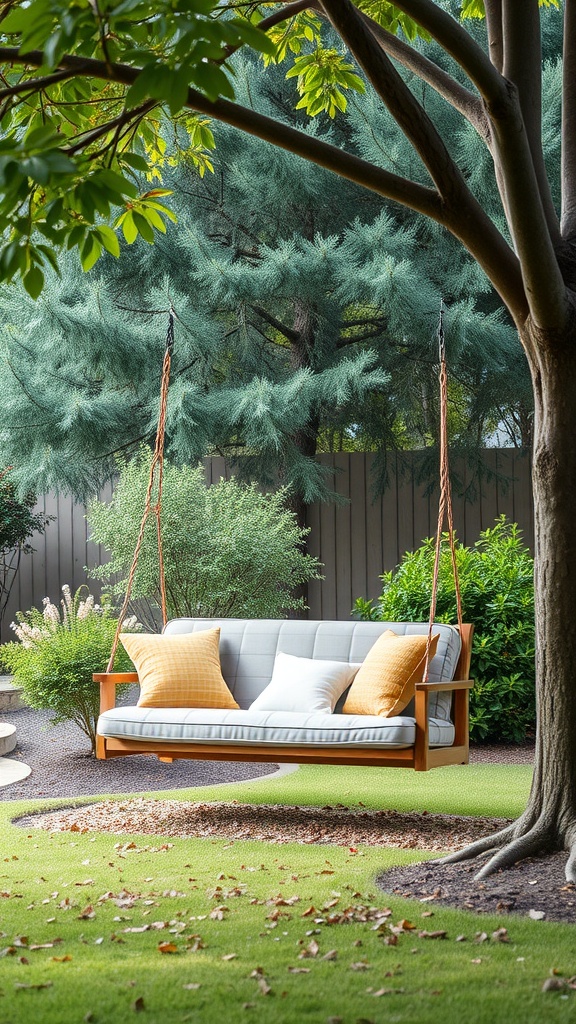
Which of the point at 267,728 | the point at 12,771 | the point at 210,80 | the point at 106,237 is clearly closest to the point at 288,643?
the point at 267,728

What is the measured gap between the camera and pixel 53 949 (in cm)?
287

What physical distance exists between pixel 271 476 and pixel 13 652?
144 inches

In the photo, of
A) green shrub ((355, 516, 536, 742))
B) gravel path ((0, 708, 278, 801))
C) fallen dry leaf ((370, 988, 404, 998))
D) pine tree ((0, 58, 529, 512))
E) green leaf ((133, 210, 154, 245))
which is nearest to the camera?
fallen dry leaf ((370, 988, 404, 998))

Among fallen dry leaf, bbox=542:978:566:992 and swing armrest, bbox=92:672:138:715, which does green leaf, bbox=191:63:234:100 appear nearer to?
fallen dry leaf, bbox=542:978:566:992

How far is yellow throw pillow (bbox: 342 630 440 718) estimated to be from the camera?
4.80 m

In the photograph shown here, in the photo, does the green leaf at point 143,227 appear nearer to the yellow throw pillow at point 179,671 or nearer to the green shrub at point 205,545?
the yellow throw pillow at point 179,671

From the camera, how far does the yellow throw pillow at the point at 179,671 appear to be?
5.19 metres

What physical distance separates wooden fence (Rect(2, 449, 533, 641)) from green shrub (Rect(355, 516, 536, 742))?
6.16ft

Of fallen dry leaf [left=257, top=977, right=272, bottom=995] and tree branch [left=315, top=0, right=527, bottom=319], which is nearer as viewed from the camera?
fallen dry leaf [left=257, top=977, right=272, bottom=995]

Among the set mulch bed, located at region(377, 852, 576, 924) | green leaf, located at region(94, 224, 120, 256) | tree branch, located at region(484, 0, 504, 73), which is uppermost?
tree branch, located at region(484, 0, 504, 73)

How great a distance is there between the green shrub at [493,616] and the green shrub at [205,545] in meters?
1.07

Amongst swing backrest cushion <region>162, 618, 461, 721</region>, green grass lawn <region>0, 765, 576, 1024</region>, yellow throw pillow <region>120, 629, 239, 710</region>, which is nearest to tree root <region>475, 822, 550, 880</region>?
green grass lawn <region>0, 765, 576, 1024</region>

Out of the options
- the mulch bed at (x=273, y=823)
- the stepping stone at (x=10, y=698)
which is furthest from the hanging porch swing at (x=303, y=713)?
the stepping stone at (x=10, y=698)

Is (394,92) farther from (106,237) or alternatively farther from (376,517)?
(376,517)
